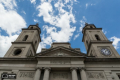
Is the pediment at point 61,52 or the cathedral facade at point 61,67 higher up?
the pediment at point 61,52

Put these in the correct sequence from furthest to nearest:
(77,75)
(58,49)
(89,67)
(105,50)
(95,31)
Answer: (95,31), (105,50), (58,49), (89,67), (77,75)

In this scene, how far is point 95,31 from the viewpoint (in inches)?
1073

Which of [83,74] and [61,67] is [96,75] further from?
[61,67]

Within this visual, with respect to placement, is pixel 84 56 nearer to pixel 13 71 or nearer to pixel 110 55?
pixel 110 55

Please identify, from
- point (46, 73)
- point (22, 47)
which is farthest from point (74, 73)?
point (22, 47)

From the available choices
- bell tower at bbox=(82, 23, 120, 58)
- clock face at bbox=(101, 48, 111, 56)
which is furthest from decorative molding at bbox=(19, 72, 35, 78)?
clock face at bbox=(101, 48, 111, 56)

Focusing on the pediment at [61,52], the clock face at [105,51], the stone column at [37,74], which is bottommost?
the stone column at [37,74]

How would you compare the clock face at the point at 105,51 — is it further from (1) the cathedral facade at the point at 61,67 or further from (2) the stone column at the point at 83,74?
(2) the stone column at the point at 83,74

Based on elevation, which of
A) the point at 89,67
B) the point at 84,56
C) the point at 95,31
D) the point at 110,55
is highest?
the point at 95,31

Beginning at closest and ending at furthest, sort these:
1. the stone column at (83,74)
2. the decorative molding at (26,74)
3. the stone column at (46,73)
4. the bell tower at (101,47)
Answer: the stone column at (83,74) < the stone column at (46,73) < the decorative molding at (26,74) < the bell tower at (101,47)

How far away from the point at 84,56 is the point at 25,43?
Result: 1291 cm

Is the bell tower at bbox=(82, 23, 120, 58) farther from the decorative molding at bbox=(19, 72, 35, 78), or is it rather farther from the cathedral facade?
the decorative molding at bbox=(19, 72, 35, 78)

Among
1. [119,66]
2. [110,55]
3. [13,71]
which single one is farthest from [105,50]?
[13,71]

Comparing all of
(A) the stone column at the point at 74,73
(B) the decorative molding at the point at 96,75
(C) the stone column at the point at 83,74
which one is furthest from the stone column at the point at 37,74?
(B) the decorative molding at the point at 96,75
